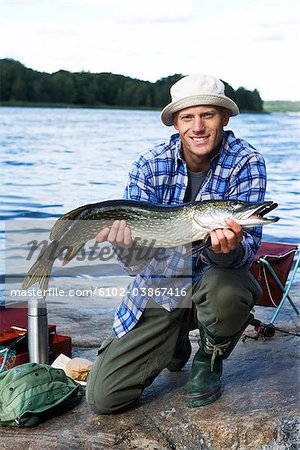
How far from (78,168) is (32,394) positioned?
1845 centimetres

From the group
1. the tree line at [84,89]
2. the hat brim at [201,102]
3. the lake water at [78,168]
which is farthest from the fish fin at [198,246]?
the tree line at [84,89]

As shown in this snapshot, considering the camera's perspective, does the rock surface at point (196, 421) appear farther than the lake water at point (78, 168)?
No

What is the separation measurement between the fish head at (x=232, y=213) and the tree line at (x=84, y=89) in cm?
2740

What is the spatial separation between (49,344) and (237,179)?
4.80ft

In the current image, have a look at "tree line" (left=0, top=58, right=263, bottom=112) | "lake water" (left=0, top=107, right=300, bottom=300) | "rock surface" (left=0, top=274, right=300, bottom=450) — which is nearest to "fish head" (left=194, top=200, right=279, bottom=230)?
"rock surface" (left=0, top=274, right=300, bottom=450)

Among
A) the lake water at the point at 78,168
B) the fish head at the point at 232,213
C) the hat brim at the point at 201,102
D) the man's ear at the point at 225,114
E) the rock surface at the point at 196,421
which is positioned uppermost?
the hat brim at the point at 201,102

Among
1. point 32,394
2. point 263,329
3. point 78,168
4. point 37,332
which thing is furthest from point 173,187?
point 78,168

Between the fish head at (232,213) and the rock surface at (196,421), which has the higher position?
the fish head at (232,213)

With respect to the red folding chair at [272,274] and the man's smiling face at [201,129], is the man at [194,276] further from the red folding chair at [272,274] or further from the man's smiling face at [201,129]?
the red folding chair at [272,274]

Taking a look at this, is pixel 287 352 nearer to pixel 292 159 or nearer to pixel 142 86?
pixel 292 159

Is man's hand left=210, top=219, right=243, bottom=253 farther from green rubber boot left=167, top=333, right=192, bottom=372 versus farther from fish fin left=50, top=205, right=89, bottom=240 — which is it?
green rubber boot left=167, top=333, right=192, bottom=372

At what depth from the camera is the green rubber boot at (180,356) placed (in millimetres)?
4000

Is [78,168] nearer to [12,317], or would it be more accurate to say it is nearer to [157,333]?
[12,317]

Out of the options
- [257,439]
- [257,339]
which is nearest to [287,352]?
[257,339]
